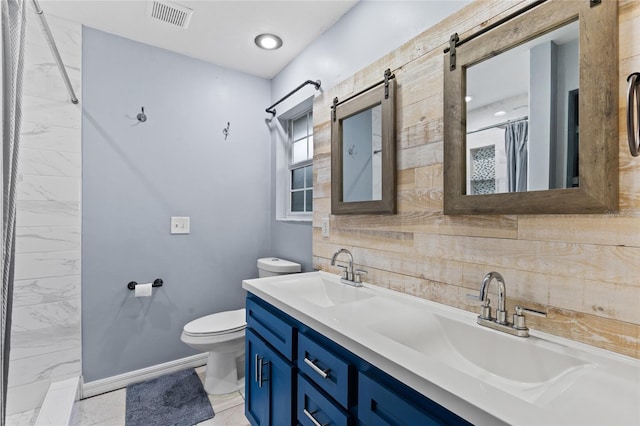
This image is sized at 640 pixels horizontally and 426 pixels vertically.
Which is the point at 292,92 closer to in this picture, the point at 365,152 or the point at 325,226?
the point at 365,152

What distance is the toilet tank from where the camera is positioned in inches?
89.9

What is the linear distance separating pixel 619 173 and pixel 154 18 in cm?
241

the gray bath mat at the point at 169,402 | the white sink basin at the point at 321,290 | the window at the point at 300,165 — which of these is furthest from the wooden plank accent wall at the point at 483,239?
the gray bath mat at the point at 169,402

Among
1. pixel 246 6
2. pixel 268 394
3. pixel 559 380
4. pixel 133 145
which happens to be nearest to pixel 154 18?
pixel 246 6

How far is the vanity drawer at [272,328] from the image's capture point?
1276mm

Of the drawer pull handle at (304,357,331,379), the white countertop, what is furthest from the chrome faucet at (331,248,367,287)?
the drawer pull handle at (304,357,331,379)

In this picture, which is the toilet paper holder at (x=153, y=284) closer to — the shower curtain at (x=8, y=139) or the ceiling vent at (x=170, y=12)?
the shower curtain at (x=8, y=139)

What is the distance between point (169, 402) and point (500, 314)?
200 centimetres

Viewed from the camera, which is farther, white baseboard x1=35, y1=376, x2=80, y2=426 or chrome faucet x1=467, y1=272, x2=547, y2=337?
white baseboard x1=35, y1=376, x2=80, y2=426

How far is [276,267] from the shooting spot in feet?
7.59

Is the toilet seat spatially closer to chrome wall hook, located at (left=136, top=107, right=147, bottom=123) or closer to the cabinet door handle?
the cabinet door handle

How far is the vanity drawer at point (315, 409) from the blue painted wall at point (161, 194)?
1.55 metres

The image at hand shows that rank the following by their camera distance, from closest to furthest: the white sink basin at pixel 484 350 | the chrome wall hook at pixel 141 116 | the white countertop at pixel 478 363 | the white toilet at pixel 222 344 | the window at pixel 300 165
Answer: the white countertop at pixel 478 363 → the white sink basin at pixel 484 350 → the white toilet at pixel 222 344 → the chrome wall hook at pixel 141 116 → the window at pixel 300 165

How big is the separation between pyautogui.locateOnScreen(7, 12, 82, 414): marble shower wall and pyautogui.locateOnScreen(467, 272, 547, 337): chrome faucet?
2311mm
